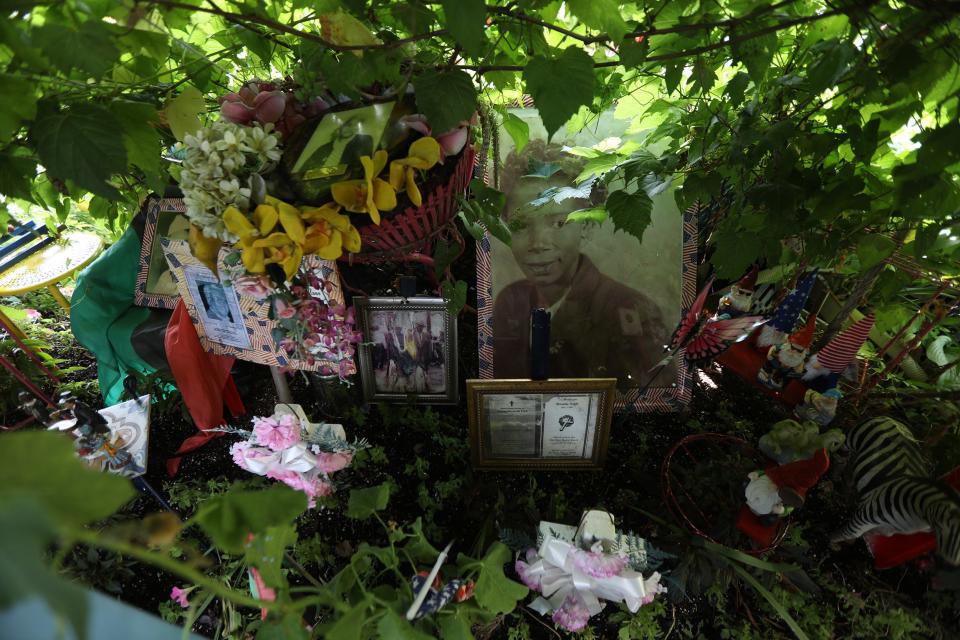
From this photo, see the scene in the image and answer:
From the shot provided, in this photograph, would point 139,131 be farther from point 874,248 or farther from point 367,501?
point 874,248

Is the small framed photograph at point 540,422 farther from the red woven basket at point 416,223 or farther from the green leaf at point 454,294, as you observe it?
the red woven basket at point 416,223

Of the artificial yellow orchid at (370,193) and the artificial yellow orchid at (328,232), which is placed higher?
the artificial yellow orchid at (370,193)

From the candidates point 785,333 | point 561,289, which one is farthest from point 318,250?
point 785,333

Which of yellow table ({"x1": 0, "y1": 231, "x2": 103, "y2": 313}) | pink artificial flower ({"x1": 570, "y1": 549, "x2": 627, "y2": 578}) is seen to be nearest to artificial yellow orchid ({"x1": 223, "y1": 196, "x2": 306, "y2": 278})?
pink artificial flower ({"x1": 570, "y1": 549, "x2": 627, "y2": 578})

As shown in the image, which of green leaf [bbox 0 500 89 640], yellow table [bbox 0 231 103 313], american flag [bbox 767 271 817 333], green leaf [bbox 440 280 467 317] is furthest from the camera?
Result: yellow table [bbox 0 231 103 313]

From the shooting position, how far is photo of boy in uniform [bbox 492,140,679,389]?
1.27 metres

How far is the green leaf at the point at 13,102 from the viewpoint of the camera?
49cm

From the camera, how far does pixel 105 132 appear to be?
557 mm

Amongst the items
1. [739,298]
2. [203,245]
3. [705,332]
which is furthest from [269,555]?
[739,298]

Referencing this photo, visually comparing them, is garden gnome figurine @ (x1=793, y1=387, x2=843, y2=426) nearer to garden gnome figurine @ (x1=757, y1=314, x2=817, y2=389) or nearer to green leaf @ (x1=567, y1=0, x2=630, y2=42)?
garden gnome figurine @ (x1=757, y1=314, x2=817, y2=389)

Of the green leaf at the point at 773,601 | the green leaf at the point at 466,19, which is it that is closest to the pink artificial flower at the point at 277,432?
the green leaf at the point at 466,19

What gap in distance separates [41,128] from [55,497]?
527mm

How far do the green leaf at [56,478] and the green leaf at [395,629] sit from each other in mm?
436

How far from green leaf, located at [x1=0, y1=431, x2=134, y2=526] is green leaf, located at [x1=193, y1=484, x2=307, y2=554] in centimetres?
14
